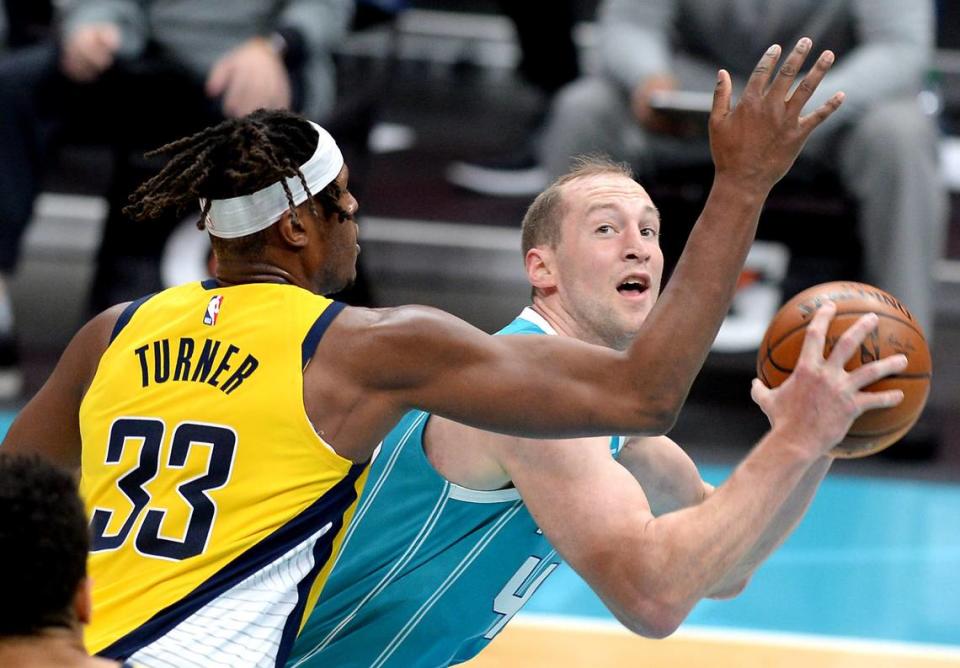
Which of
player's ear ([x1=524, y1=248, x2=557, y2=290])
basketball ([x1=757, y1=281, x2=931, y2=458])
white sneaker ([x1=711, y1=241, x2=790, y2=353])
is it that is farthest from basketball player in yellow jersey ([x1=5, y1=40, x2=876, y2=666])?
white sneaker ([x1=711, y1=241, x2=790, y2=353])

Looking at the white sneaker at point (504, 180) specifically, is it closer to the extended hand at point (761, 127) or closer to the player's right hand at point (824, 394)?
the player's right hand at point (824, 394)

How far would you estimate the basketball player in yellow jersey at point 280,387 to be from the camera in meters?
2.64

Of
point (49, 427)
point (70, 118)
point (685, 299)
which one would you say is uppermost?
point (685, 299)

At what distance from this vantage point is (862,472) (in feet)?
20.8

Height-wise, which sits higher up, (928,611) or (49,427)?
(49,427)

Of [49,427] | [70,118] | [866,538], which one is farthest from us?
[70,118]

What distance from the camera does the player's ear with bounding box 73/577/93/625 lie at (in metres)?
2.27

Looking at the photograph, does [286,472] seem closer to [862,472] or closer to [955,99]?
[862,472]

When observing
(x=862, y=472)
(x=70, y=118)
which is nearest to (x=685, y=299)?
(x=862, y=472)

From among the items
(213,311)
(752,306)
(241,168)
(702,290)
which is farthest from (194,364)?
(752,306)

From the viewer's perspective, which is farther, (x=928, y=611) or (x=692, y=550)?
(x=928, y=611)

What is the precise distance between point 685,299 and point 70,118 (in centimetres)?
471

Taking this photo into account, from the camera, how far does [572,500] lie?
304cm

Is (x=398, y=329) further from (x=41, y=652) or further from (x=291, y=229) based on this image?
(x=41, y=652)
